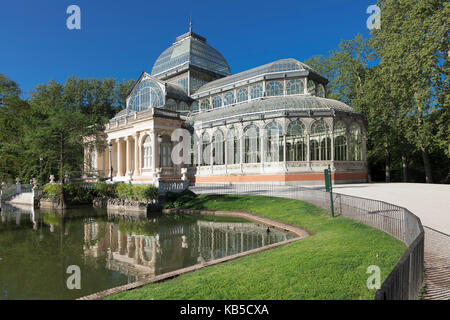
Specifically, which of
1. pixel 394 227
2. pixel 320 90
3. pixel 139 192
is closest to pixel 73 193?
pixel 139 192

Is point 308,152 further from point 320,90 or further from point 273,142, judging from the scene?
point 320,90

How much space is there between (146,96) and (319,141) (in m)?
26.6

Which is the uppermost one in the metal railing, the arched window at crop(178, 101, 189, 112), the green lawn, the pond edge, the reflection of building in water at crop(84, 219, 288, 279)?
the arched window at crop(178, 101, 189, 112)

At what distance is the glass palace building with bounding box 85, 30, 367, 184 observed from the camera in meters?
28.0

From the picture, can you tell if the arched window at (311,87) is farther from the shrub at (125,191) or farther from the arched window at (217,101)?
the shrub at (125,191)

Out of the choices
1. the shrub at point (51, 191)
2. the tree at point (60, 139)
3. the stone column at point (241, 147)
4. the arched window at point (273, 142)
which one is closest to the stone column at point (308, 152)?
the arched window at point (273, 142)

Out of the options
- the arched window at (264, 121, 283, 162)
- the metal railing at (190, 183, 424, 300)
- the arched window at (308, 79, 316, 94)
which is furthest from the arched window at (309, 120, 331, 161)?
the metal railing at (190, 183, 424, 300)

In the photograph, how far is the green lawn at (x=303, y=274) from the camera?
16.1ft

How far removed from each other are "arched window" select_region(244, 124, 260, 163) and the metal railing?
9.41 metres

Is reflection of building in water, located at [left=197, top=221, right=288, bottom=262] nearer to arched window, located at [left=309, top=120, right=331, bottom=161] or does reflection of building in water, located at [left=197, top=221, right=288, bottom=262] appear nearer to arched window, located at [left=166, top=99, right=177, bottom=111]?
arched window, located at [left=309, top=120, right=331, bottom=161]

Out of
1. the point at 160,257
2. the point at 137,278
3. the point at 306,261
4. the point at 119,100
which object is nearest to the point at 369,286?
the point at 306,261

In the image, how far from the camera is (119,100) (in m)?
62.7

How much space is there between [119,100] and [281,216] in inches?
2325
